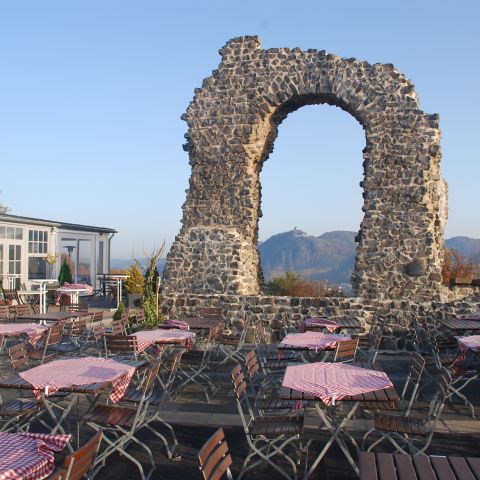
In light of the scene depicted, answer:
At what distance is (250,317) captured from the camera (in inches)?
470

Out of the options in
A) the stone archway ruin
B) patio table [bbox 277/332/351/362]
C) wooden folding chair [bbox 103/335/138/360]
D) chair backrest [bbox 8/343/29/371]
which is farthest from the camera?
the stone archway ruin

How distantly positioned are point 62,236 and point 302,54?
12.9 metres

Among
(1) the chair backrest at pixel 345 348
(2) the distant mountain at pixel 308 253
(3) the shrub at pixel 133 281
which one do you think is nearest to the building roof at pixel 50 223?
(3) the shrub at pixel 133 281

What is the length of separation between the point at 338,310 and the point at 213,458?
8765 millimetres

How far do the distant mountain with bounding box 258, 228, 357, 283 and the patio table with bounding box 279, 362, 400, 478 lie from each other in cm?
12217

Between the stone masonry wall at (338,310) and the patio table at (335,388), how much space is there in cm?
614

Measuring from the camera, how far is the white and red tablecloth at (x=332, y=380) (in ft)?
15.5

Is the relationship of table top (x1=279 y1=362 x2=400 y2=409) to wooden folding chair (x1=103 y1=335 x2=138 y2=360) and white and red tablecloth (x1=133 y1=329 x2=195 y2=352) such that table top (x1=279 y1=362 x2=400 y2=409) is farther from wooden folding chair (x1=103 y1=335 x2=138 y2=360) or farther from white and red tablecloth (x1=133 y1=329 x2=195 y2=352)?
white and red tablecloth (x1=133 y1=329 x2=195 y2=352)

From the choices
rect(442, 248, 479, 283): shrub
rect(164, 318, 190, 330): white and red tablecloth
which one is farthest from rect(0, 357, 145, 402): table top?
rect(442, 248, 479, 283): shrub

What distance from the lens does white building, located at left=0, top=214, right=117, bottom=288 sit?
64.4ft

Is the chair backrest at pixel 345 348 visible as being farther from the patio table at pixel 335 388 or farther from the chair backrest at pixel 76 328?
the chair backrest at pixel 76 328

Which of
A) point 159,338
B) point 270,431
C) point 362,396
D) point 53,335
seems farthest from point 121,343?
point 362,396

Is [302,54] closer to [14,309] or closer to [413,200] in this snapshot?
[413,200]

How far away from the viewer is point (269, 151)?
13.9 m
